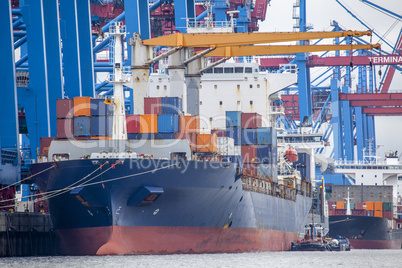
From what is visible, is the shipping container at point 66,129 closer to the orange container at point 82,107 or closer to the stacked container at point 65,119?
the stacked container at point 65,119

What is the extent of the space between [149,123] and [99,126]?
83.0 inches

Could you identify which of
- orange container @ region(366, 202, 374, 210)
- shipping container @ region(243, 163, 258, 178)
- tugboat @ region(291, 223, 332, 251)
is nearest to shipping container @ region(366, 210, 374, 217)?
orange container @ region(366, 202, 374, 210)

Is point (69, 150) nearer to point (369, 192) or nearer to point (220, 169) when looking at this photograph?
point (220, 169)

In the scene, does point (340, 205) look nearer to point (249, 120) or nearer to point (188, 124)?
point (249, 120)

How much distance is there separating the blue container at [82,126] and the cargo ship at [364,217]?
107 feet

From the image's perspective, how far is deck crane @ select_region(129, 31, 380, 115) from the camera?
126 ft

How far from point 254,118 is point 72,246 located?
12.7m

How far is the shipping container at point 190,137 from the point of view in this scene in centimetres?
3406

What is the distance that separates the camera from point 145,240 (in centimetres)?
3203

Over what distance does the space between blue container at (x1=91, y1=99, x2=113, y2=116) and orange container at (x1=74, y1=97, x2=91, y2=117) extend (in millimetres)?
172

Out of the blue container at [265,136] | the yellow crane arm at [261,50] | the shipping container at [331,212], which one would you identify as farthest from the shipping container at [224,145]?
the shipping container at [331,212]

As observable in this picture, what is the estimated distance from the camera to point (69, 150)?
111ft

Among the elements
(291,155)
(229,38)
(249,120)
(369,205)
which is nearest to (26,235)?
(249,120)

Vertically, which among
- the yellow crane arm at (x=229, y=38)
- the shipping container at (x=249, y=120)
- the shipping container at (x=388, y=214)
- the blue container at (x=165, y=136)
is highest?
the yellow crane arm at (x=229, y=38)
